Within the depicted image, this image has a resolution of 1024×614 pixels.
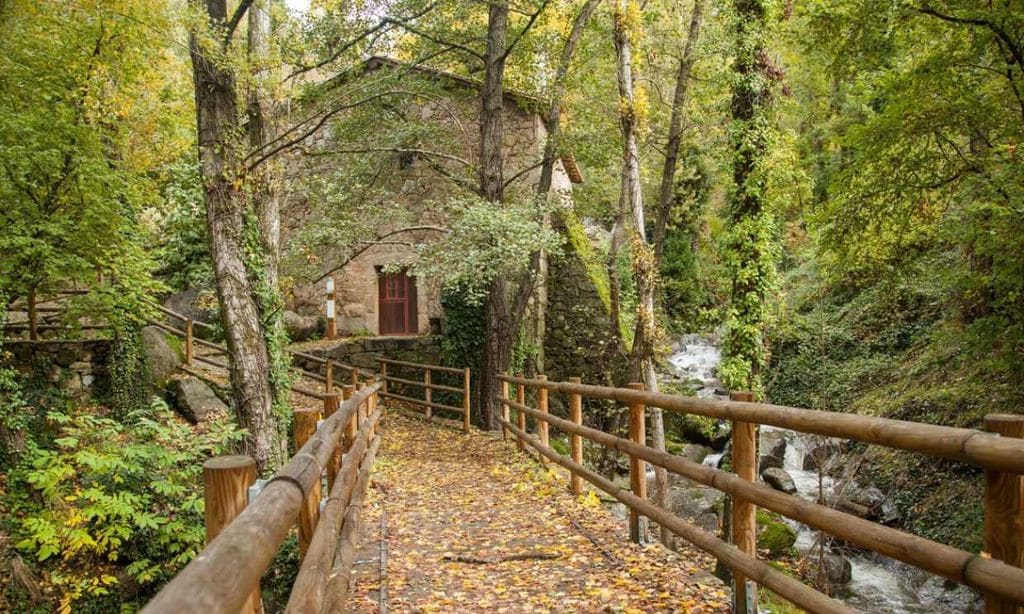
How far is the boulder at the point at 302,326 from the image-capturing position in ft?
55.2

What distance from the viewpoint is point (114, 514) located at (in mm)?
6047

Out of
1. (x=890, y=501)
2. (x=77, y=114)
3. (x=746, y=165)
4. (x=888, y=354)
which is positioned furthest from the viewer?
(x=888, y=354)

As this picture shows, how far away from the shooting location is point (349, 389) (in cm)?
880

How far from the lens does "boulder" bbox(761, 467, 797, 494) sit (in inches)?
408

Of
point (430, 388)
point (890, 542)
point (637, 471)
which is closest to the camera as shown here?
point (890, 542)

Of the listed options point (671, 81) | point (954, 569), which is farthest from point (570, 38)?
point (954, 569)

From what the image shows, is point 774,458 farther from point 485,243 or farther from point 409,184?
point 409,184

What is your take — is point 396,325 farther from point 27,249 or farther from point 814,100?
point 814,100

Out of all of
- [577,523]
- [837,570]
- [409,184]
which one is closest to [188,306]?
[409,184]

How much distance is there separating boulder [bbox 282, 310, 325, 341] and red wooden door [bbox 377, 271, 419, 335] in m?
1.71

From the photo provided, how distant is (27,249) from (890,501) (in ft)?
41.5

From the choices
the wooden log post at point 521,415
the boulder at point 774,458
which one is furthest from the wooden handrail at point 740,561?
the boulder at point 774,458

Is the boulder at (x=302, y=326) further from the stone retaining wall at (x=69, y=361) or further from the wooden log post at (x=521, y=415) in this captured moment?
the wooden log post at (x=521, y=415)

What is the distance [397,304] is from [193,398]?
7.21 metres
